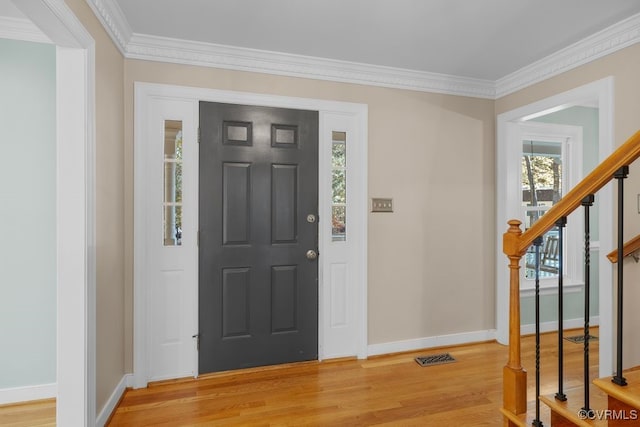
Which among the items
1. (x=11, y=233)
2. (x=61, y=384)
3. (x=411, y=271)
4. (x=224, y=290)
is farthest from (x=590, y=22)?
(x=11, y=233)

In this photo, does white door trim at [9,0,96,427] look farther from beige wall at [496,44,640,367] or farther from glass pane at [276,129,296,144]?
beige wall at [496,44,640,367]

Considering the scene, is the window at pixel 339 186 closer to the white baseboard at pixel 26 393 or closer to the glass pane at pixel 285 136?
the glass pane at pixel 285 136

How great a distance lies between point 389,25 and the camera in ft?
7.95

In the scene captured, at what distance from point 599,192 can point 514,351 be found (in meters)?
1.67

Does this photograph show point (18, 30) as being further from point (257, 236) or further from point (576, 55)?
point (576, 55)

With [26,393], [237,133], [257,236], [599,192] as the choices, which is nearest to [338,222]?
[257,236]

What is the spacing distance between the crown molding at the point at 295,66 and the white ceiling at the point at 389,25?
0.22 feet

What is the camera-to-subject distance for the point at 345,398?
244cm

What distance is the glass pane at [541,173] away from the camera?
12.9 ft

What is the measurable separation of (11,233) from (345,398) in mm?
2481

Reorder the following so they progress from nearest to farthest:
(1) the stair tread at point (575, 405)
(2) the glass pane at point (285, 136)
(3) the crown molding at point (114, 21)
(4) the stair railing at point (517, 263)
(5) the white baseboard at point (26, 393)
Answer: (1) the stair tread at point (575, 405) < (4) the stair railing at point (517, 263) < (3) the crown molding at point (114, 21) < (5) the white baseboard at point (26, 393) < (2) the glass pane at point (285, 136)

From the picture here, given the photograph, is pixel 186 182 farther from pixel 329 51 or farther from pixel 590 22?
pixel 590 22

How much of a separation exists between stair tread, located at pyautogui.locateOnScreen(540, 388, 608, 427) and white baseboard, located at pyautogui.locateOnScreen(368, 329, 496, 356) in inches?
62.2

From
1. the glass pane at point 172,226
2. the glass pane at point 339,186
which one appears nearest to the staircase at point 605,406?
the glass pane at point 339,186
